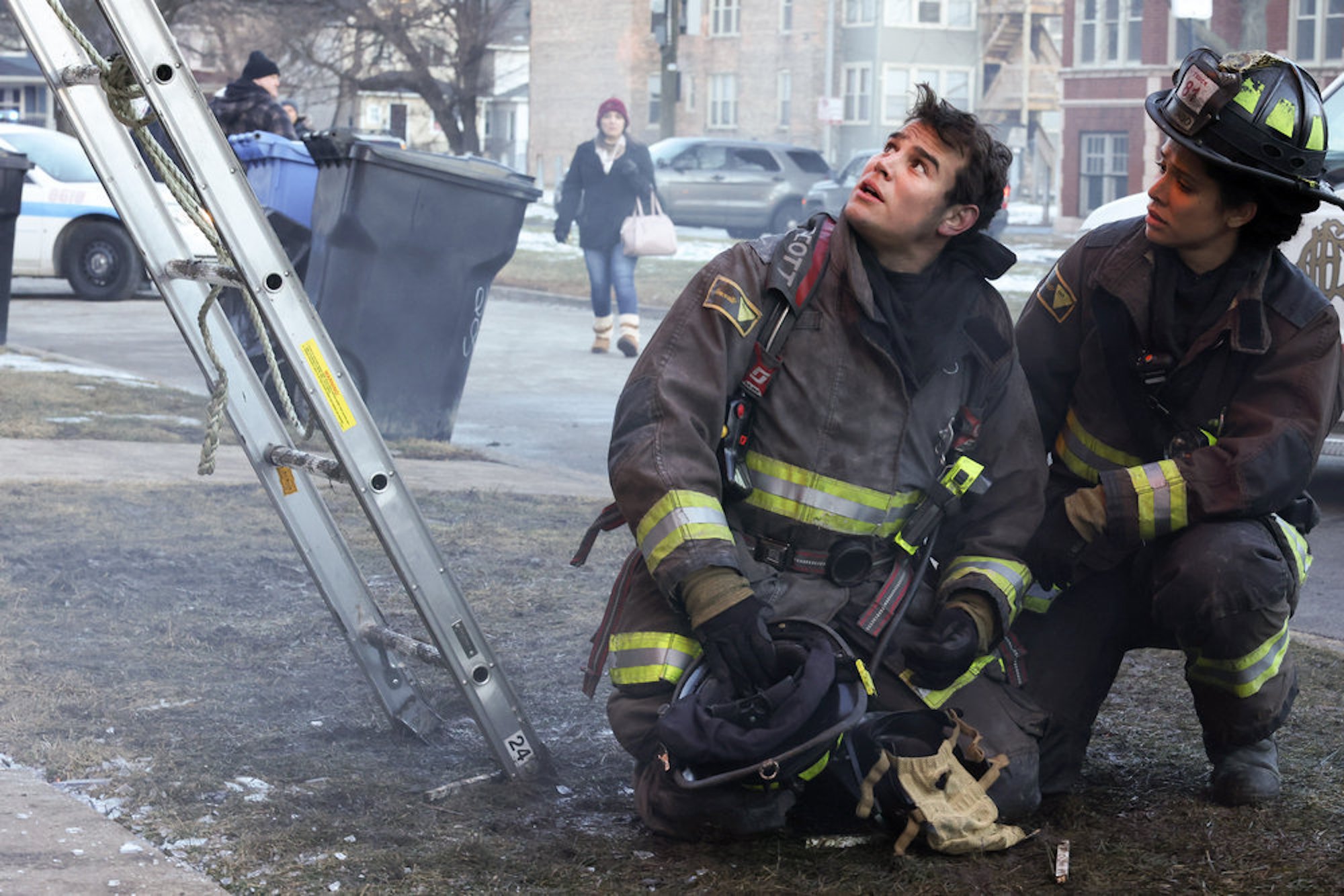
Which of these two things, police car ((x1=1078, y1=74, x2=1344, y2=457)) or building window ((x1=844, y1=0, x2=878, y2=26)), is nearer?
police car ((x1=1078, y1=74, x2=1344, y2=457))

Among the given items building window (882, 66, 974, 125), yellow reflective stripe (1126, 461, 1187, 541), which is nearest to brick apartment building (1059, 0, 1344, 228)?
building window (882, 66, 974, 125)

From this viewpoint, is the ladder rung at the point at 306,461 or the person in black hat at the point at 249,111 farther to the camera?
the person in black hat at the point at 249,111

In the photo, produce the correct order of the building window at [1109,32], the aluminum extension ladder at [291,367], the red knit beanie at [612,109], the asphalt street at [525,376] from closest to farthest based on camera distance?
the aluminum extension ladder at [291,367] → the asphalt street at [525,376] → the red knit beanie at [612,109] → the building window at [1109,32]

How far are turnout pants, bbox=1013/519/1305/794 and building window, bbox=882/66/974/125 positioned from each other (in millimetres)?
47584

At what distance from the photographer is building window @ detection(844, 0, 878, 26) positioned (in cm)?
5097

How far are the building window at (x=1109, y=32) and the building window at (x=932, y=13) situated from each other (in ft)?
46.8

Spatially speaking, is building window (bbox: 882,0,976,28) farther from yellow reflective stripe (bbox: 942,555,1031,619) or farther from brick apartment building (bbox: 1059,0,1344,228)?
yellow reflective stripe (bbox: 942,555,1031,619)

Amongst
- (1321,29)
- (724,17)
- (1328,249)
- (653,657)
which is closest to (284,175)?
(1328,249)

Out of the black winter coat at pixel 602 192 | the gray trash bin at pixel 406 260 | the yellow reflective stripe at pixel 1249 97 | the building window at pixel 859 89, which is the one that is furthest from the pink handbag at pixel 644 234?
the building window at pixel 859 89

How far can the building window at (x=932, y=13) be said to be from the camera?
5119cm

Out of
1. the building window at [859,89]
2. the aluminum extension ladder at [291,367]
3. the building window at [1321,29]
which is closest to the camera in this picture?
the aluminum extension ladder at [291,367]

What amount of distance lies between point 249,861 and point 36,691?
1.11 metres

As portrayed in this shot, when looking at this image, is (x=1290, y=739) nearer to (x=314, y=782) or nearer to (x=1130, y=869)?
(x=1130, y=869)

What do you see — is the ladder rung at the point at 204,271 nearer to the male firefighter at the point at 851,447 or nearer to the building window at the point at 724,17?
the male firefighter at the point at 851,447
